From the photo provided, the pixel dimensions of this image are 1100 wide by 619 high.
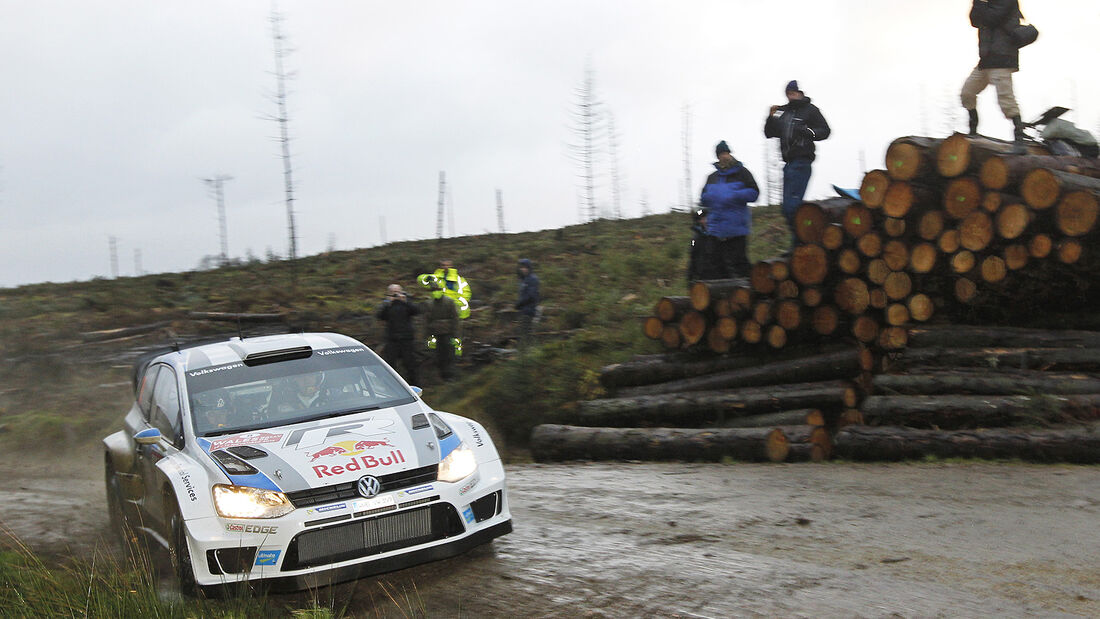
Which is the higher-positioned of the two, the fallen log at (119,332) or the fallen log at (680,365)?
the fallen log at (119,332)

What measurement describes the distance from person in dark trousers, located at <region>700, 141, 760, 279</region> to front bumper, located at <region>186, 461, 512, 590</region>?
753 centimetres

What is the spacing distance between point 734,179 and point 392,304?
224 inches

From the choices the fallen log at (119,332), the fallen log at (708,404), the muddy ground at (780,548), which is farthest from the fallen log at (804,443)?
the fallen log at (119,332)

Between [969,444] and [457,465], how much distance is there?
5.15m

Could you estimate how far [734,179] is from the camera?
12.1 metres

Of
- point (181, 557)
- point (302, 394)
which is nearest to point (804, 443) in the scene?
point (302, 394)

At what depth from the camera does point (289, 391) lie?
674 cm

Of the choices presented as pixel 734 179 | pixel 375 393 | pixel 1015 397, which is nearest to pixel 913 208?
pixel 1015 397

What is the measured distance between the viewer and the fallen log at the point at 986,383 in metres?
8.80

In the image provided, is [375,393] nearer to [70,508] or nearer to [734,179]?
[70,508]

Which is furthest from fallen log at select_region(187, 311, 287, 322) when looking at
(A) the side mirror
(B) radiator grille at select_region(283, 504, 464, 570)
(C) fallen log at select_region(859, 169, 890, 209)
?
(B) radiator grille at select_region(283, 504, 464, 570)

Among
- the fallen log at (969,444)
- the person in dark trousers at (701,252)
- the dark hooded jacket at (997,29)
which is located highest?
the dark hooded jacket at (997,29)

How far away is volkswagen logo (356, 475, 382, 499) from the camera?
5.47 m

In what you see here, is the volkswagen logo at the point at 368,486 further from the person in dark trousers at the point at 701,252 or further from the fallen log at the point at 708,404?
the person in dark trousers at the point at 701,252
